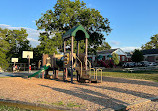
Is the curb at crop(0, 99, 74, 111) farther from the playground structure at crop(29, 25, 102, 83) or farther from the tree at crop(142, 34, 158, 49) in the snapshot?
the tree at crop(142, 34, 158, 49)

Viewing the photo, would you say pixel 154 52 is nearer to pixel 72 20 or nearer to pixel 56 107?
pixel 72 20

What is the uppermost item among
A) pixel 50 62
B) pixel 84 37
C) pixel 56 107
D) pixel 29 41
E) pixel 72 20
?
pixel 72 20

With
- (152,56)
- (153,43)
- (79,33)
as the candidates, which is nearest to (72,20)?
(79,33)

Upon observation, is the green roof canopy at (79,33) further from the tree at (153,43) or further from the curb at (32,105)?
the tree at (153,43)

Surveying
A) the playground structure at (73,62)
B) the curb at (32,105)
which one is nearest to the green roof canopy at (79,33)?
the playground structure at (73,62)

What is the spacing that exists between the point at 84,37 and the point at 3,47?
92.9 ft

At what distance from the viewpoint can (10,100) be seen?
7629 mm

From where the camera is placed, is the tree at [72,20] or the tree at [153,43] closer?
the tree at [72,20]

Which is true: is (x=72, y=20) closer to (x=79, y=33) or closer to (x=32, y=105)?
(x=79, y=33)

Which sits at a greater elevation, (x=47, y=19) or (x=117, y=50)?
(x=47, y=19)

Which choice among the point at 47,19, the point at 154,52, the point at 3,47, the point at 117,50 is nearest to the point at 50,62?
the point at 47,19

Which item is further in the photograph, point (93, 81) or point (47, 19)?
point (47, 19)

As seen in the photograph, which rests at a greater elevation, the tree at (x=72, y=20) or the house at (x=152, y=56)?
the tree at (x=72, y=20)

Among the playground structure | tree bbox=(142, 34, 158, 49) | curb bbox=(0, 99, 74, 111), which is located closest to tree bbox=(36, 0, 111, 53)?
the playground structure
